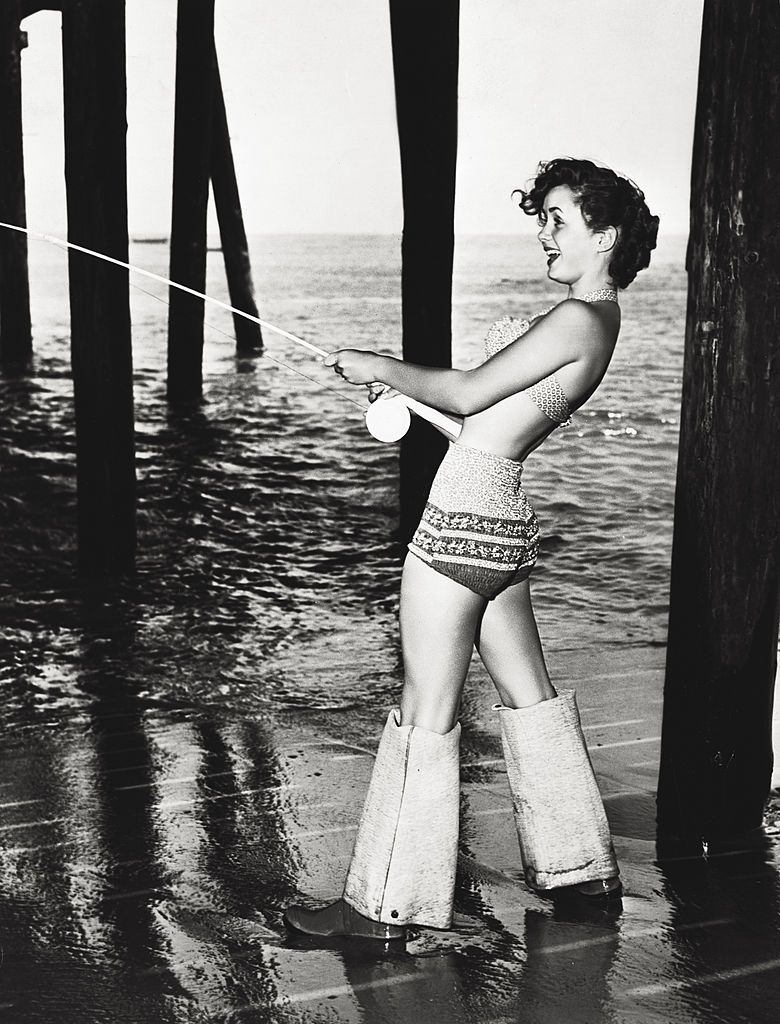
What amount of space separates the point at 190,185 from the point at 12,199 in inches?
88.3

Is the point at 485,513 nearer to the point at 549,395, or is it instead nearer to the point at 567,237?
the point at 549,395

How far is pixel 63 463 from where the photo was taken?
31.3 feet

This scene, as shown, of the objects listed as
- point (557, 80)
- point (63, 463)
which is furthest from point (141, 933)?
point (557, 80)

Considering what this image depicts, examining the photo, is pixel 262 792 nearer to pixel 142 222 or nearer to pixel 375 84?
pixel 375 84

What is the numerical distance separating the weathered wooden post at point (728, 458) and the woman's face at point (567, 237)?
523mm

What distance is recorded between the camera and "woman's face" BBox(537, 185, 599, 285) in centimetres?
267

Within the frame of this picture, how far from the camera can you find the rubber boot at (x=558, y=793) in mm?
2832

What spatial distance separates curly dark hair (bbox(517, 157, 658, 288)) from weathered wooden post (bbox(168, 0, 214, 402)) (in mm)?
7326

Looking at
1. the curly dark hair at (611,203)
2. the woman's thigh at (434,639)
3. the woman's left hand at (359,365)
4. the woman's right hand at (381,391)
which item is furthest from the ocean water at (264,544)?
the curly dark hair at (611,203)

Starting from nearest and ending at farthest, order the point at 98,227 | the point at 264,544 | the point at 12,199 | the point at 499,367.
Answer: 1. the point at 499,367
2. the point at 98,227
3. the point at 264,544
4. the point at 12,199

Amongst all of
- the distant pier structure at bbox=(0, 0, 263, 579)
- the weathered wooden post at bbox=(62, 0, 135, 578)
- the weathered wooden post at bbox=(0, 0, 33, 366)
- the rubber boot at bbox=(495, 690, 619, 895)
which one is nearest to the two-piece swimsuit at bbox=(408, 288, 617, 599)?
the rubber boot at bbox=(495, 690, 619, 895)

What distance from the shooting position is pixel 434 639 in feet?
8.75

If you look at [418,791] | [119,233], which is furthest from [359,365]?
[119,233]

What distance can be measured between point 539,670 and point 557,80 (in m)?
25.9
